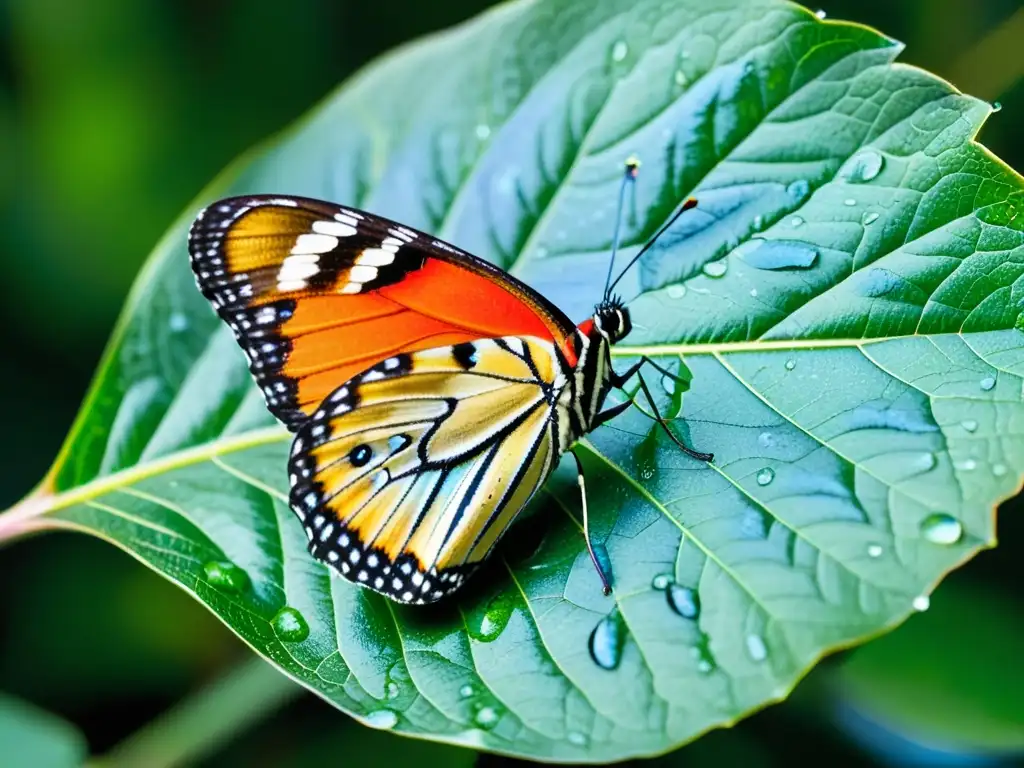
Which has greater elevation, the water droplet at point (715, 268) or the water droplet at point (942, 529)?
the water droplet at point (715, 268)

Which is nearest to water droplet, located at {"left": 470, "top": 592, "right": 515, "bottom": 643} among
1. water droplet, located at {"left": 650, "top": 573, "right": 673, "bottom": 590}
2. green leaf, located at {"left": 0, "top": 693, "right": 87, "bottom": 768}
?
water droplet, located at {"left": 650, "top": 573, "right": 673, "bottom": 590}

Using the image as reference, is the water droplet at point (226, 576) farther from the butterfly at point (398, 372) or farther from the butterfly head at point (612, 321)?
the butterfly head at point (612, 321)

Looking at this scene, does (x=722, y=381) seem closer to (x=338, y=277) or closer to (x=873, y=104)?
(x=873, y=104)

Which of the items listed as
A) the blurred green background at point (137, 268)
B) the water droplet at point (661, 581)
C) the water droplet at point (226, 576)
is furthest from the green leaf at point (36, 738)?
the water droplet at point (661, 581)

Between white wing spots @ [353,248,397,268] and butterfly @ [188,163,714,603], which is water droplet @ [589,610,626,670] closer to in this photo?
butterfly @ [188,163,714,603]

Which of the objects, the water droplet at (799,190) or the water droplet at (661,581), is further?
the water droplet at (799,190)

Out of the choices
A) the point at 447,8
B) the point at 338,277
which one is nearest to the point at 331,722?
the point at 338,277

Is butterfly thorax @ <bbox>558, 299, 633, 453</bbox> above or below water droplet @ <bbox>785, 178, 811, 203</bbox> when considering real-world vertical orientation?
below
